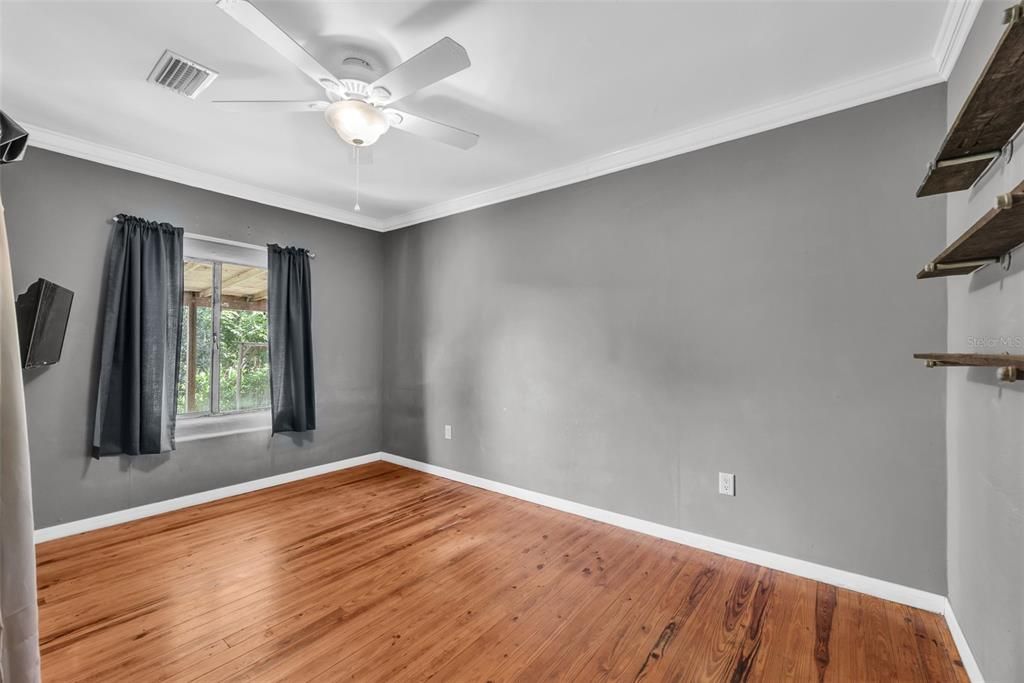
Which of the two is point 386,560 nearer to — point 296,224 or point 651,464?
point 651,464

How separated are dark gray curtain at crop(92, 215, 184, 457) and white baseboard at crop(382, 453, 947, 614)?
98.1 inches

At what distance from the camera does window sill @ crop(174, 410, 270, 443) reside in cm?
349

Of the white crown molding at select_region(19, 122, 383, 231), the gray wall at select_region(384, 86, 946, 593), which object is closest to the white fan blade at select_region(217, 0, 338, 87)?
the gray wall at select_region(384, 86, 946, 593)

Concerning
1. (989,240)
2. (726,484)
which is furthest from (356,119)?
(726,484)

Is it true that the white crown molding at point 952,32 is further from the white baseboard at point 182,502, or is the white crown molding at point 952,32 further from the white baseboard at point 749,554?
the white baseboard at point 182,502

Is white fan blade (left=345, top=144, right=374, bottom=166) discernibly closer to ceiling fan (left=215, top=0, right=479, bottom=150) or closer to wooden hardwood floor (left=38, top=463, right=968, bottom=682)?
ceiling fan (left=215, top=0, right=479, bottom=150)

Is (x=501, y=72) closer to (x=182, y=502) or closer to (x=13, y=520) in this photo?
(x=13, y=520)

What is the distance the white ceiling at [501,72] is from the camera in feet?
6.03

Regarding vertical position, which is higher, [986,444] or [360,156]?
[360,156]

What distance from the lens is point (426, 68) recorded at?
1.81 meters

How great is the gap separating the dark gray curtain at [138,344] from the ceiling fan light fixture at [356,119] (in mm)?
2078

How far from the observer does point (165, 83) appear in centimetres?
224

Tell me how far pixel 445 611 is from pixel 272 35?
8.10 ft

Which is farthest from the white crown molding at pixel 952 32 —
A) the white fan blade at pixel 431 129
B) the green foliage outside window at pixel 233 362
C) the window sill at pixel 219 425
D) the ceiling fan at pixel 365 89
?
the window sill at pixel 219 425
